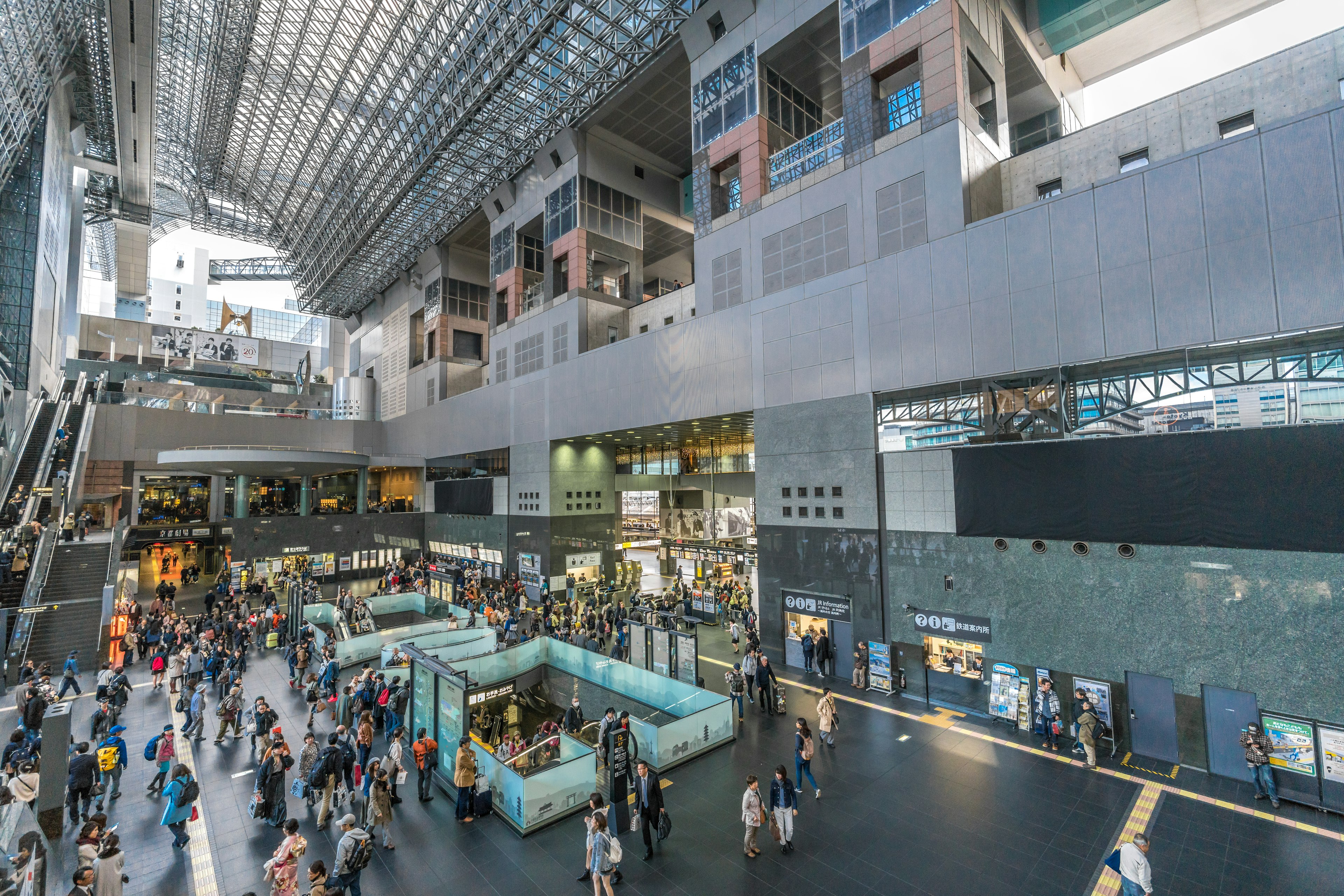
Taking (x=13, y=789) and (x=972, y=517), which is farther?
(x=972, y=517)

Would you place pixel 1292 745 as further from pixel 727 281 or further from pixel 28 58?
pixel 28 58

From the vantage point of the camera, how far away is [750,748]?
13000 millimetres

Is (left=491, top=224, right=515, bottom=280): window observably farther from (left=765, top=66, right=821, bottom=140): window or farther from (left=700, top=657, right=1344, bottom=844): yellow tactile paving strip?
(left=700, top=657, right=1344, bottom=844): yellow tactile paving strip

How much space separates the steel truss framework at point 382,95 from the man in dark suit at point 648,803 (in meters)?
25.8

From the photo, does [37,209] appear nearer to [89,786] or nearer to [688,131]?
[688,131]

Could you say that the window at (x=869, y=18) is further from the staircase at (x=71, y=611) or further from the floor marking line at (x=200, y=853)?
the staircase at (x=71, y=611)

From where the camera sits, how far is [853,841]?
936 cm

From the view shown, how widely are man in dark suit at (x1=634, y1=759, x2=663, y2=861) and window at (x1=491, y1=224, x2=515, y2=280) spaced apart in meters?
31.8

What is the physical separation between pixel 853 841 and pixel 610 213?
29443 mm

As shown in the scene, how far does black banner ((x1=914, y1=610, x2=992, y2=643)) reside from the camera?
1479 centimetres

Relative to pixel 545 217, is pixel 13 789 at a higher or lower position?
lower

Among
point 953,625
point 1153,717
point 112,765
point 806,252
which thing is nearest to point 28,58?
point 112,765

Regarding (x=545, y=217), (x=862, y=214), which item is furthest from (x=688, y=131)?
(x=862, y=214)

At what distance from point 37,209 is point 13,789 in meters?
36.5
